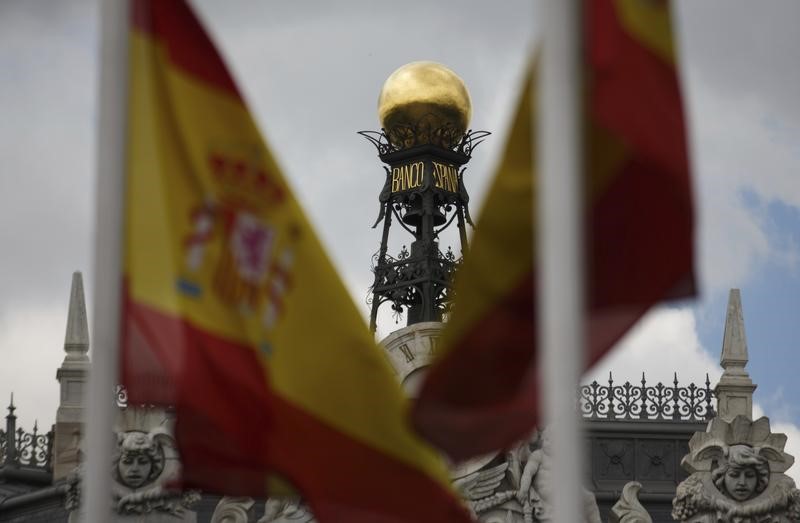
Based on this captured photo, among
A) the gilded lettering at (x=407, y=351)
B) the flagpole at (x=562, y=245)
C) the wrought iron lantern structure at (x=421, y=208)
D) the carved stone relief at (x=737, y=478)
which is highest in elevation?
the wrought iron lantern structure at (x=421, y=208)

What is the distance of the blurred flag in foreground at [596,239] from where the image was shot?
34.9 feet

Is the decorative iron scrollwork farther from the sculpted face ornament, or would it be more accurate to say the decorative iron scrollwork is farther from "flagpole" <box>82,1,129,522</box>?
"flagpole" <box>82,1,129,522</box>

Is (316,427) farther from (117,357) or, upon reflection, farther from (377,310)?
(377,310)

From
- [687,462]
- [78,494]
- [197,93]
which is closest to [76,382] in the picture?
[78,494]

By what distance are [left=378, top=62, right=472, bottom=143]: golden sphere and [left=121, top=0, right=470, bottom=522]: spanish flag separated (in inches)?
1019

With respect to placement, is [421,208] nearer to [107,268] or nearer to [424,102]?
[424,102]

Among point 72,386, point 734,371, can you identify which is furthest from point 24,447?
point 734,371

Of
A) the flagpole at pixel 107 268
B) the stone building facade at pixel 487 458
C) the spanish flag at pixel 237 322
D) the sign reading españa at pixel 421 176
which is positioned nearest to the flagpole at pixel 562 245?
the spanish flag at pixel 237 322

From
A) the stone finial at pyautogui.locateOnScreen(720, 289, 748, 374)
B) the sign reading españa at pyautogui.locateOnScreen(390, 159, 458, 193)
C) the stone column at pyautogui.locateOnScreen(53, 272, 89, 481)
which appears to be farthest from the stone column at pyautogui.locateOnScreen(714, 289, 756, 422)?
the stone column at pyautogui.locateOnScreen(53, 272, 89, 481)

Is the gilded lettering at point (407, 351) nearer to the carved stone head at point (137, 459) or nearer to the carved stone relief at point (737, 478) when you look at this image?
the carved stone head at point (137, 459)

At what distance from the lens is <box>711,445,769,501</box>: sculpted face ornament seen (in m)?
28.2

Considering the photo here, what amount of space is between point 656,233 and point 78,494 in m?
19.1

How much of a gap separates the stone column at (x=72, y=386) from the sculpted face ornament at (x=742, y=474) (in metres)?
8.64

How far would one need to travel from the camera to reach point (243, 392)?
12.1 metres
